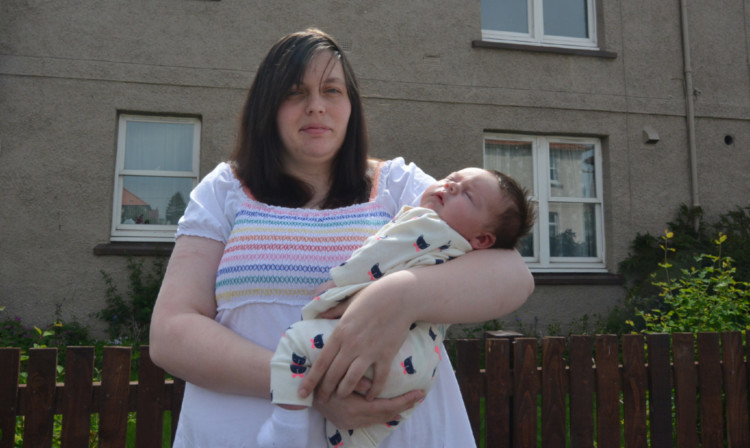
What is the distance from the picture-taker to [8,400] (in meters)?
2.23

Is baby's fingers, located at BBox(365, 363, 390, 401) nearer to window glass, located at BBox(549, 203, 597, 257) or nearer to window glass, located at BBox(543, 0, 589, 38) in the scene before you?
window glass, located at BBox(549, 203, 597, 257)

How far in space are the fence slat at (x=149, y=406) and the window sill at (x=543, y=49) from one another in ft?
19.6

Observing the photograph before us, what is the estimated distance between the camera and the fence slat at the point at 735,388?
2855 mm

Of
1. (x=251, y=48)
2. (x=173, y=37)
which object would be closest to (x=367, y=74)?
(x=251, y=48)

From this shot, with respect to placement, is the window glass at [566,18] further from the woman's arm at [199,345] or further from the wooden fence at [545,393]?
the woman's arm at [199,345]

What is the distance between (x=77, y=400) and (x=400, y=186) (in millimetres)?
1706

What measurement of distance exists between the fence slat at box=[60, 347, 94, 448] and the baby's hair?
1814 mm

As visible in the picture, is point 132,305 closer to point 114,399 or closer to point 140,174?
point 140,174

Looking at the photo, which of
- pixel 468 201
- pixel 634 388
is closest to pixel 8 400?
pixel 468 201

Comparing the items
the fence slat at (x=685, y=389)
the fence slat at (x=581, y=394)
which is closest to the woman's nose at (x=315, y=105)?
the fence slat at (x=581, y=394)

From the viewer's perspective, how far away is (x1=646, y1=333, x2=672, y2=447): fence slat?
2.76m

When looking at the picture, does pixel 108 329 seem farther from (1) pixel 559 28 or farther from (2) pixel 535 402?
(1) pixel 559 28

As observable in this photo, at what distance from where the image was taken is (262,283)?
1.32 m

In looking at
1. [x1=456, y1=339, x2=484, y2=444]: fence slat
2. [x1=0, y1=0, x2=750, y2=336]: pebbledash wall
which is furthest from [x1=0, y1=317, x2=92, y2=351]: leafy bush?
[x1=456, y1=339, x2=484, y2=444]: fence slat
